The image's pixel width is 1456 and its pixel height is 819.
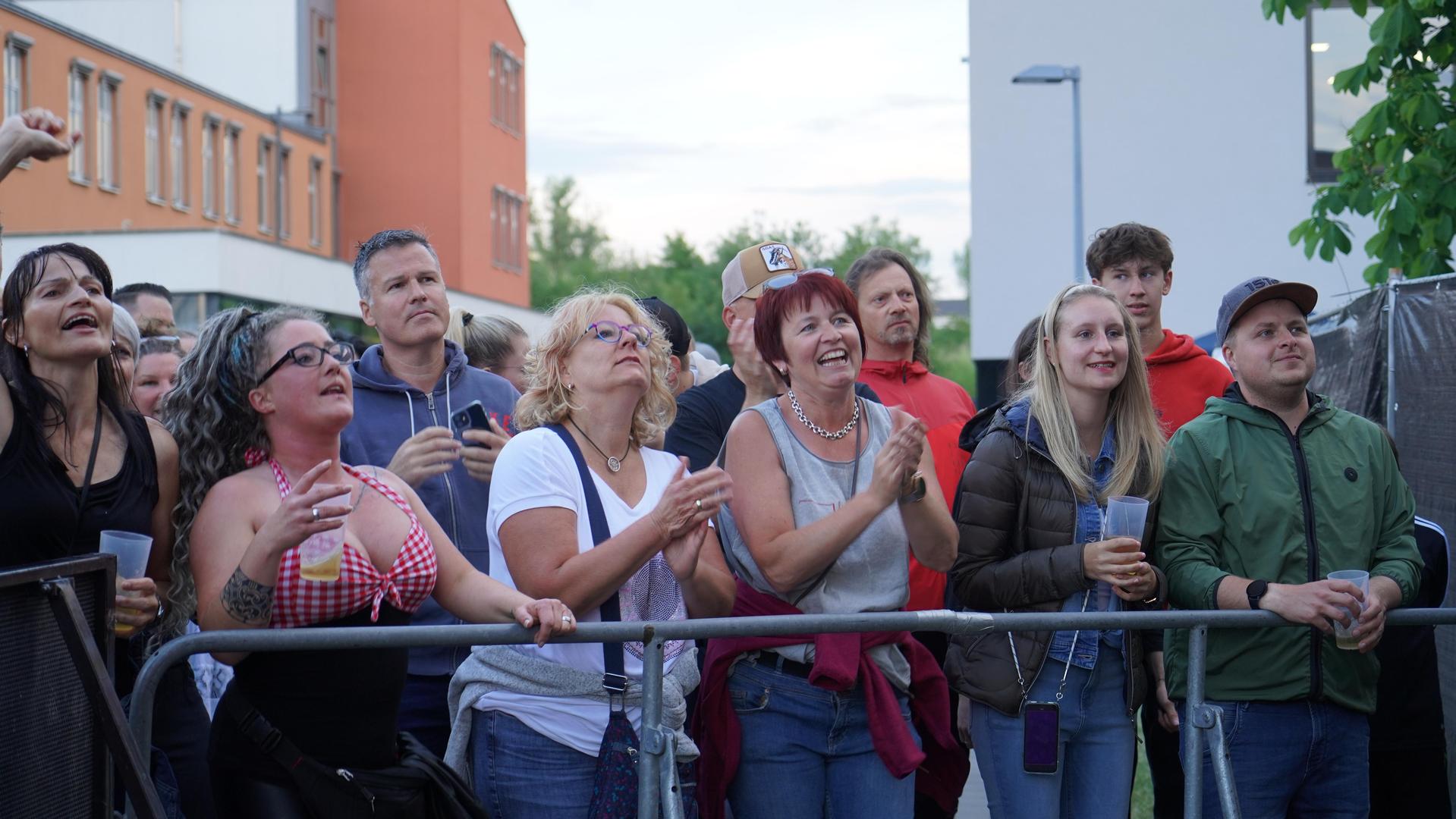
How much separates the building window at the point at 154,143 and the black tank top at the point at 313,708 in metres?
29.8

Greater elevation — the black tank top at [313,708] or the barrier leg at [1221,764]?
the black tank top at [313,708]

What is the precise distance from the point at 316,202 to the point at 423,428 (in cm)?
3554

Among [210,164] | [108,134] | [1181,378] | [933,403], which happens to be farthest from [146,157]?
[1181,378]

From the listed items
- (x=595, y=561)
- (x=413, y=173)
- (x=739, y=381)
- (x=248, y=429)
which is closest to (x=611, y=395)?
(x=595, y=561)

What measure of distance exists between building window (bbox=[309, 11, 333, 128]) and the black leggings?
36478 mm

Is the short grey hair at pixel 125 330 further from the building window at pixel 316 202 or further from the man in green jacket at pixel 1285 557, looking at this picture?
the building window at pixel 316 202

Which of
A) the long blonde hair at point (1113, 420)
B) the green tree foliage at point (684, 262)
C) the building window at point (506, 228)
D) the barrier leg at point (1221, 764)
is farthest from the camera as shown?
the green tree foliage at point (684, 262)

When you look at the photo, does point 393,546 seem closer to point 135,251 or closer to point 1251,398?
point 1251,398

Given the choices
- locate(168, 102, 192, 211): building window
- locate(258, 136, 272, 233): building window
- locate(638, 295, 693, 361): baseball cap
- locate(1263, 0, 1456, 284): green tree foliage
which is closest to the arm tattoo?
locate(638, 295, 693, 361): baseball cap

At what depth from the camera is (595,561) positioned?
3527mm

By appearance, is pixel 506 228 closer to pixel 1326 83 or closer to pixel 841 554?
pixel 1326 83

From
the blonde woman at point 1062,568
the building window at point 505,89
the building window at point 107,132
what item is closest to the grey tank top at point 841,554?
the blonde woman at point 1062,568

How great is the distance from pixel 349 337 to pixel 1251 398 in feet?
11.8

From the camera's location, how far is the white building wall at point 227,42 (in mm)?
35281
